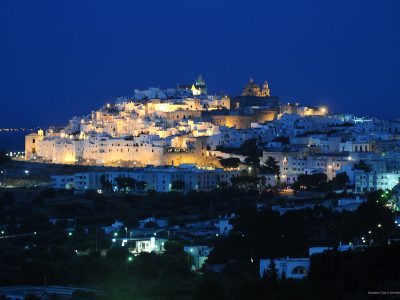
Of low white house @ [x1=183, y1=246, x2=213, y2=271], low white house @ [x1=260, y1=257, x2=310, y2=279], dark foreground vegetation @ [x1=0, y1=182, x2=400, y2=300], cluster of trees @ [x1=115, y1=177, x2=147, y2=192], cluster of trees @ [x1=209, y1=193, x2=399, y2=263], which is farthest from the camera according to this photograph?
cluster of trees @ [x1=115, y1=177, x2=147, y2=192]

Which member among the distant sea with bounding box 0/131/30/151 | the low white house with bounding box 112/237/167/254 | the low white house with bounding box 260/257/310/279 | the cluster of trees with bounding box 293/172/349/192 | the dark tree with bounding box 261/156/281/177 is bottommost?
the low white house with bounding box 260/257/310/279

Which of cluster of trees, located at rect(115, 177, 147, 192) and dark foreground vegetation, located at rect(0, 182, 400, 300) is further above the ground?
cluster of trees, located at rect(115, 177, 147, 192)

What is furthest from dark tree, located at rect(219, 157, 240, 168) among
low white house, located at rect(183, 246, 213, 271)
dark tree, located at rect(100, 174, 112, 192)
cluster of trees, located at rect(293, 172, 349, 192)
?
low white house, located at rect(183, 246, 213, 271)

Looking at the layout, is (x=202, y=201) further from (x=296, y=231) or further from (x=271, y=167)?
(x=296, y=231)

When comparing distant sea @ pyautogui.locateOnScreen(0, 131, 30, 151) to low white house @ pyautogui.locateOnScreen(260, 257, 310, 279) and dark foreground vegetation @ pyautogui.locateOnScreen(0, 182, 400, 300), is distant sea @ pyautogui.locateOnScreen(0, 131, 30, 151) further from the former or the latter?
low white house @ pyautogui.locateOnScreen(260, 257, 310, 279)

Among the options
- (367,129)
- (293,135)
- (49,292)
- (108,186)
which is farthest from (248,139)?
(49,292)

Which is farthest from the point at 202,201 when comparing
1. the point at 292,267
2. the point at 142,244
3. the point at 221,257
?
the point at 292,267

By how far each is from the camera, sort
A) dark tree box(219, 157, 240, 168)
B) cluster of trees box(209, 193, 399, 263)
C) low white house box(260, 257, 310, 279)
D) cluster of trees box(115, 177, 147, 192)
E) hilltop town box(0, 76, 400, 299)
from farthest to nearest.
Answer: dark tree box(219, 157, 240, 168) → cluster of trees box(115, 177, 147, 192) → cluster of trees box(209, 193, 399, 263) → hilltop town box(0, 76, 400, 299) → low white house box(260, 257, 310, 279)

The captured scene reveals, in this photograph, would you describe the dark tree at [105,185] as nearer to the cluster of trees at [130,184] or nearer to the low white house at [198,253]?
the cluster of trees at [130,184]

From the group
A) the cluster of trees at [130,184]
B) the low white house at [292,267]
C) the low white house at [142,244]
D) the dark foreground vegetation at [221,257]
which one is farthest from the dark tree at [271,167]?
the low white house at [292,267]

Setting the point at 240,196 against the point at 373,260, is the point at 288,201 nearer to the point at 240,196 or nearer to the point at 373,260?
the point at 240,196

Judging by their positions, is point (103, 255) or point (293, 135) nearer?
point (103, 255)
